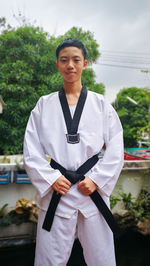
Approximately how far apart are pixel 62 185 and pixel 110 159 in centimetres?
34

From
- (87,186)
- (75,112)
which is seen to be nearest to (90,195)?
(87,186)

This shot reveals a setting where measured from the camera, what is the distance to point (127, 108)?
60.1ft

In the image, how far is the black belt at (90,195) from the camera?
1.26 meters

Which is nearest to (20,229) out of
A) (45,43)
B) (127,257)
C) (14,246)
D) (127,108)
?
(14,246)

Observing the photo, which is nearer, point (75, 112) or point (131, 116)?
point (75, 112)

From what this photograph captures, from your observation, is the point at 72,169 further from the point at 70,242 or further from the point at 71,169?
the point at 70,242

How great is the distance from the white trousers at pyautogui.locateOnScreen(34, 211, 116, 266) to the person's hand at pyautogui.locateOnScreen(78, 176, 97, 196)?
0.14 m

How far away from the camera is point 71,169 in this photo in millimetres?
1307

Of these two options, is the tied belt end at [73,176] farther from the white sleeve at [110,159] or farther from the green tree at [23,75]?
the green tree at [23,75]

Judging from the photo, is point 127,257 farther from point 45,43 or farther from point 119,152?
point 45,43

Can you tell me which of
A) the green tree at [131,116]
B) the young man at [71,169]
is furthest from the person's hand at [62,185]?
the green tree at [131,116]

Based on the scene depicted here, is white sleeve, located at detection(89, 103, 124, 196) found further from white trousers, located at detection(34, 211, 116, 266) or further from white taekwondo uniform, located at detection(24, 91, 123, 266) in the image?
white trousers, located at detection(34, 211, 116, 266)

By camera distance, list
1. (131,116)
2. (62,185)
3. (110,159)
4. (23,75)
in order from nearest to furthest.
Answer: (62,185)
(110,159)
(23,75)
(131,116)

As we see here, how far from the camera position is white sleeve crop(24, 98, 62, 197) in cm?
126
